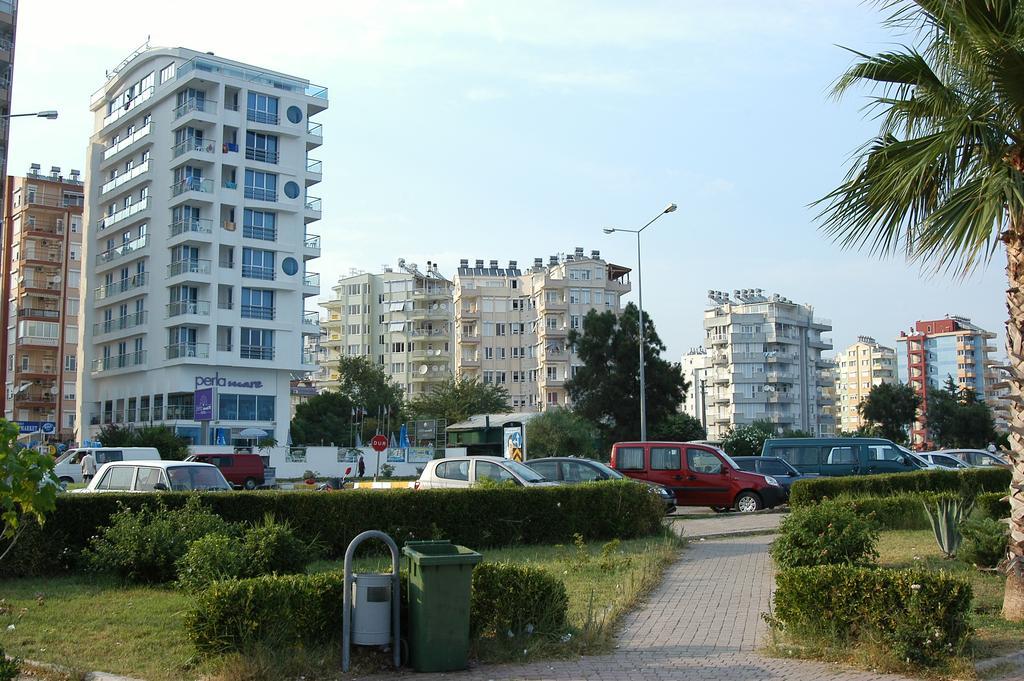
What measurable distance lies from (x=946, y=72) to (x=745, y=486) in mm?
16172

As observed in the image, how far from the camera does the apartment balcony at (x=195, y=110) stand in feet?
222

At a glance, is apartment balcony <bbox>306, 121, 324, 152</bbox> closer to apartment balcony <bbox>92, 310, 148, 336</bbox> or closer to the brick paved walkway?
apartment balcony <bbox>92, 310, 148, 336</bbox>

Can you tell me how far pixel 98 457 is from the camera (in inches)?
1465

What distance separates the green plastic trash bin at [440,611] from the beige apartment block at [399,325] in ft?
377

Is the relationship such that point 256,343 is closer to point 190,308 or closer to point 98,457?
point 190,308

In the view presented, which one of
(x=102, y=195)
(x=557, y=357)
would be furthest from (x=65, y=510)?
(x=557, y=357)

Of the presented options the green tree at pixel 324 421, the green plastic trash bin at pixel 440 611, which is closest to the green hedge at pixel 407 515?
the green plastic trash bin at pixel 440 611

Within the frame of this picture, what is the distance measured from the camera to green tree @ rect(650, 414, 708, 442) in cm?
6322

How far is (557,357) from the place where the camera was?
116188mm

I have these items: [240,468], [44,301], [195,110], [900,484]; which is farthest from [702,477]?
[44,301]

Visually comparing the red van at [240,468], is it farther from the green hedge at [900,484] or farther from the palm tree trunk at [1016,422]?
the palm tree trunk at [1016,422]

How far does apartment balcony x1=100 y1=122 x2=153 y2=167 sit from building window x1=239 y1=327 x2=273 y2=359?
637 inches

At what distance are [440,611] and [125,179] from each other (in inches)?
2876

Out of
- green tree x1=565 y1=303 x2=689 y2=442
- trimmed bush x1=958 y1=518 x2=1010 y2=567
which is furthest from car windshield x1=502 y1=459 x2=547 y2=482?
green tree x1=565 y1=303 x2=689 y2=442
